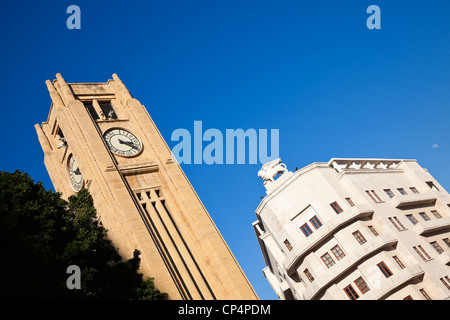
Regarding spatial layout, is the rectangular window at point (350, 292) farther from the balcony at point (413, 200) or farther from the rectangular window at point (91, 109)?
the rectangular window at point (91, 109)

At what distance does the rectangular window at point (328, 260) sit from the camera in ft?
130

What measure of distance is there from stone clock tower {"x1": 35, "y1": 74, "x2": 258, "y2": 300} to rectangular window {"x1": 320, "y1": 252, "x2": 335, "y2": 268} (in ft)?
34.2

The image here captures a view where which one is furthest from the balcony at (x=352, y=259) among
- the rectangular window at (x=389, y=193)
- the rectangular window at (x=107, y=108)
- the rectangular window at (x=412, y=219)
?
the rectangular window at (x=107, y=108)

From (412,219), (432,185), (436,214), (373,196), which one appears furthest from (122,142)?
(432,185)

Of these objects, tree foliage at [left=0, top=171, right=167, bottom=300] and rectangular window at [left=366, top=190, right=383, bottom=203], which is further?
rectangular window at [left=366, top=190, right=383, bottom=203]

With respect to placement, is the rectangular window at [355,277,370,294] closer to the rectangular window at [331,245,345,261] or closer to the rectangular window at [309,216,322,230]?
the rectangular window at [331,245,345,261]

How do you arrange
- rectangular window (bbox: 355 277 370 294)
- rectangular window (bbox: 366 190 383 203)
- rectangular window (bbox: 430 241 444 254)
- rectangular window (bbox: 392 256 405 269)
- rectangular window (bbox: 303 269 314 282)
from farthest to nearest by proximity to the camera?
rectangular window (bbox: 366 190 383 203) < rectangular window (bbox: 430 241 444 254) < rectangular window (bbox: 303 269 314 282) < rectangular window (bbox: 392 256 405 269) < rectangular window (bbox: 355 277 370 294)

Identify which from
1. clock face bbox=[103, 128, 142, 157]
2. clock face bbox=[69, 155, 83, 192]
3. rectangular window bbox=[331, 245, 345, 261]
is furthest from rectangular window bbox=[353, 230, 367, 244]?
clock face bbox=[69, 155, 83, 192]

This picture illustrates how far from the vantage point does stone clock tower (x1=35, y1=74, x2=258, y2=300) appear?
30766 millimetres

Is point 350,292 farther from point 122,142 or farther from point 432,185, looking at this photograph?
point 122,142

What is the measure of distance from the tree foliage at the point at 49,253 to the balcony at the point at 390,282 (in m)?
18.9

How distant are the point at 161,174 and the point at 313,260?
Answer: 15.1 meters

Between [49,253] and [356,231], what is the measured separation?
2686 centimetres
